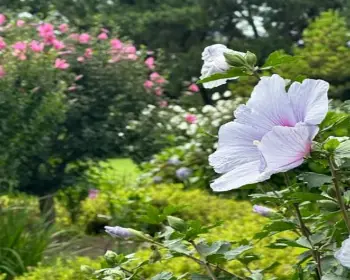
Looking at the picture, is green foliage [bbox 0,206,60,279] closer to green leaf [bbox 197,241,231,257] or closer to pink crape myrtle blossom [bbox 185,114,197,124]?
green leaf [bbox 197,241,231,257]

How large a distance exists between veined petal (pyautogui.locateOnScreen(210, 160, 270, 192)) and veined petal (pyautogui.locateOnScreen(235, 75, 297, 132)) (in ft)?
0.15

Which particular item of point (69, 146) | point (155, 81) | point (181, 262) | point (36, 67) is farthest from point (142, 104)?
point (181, 262)

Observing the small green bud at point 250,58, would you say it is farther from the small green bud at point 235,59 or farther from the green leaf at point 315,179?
the green leaf at point 315,179

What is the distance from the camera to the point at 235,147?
96 cm

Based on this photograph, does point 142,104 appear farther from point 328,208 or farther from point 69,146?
point 328,208

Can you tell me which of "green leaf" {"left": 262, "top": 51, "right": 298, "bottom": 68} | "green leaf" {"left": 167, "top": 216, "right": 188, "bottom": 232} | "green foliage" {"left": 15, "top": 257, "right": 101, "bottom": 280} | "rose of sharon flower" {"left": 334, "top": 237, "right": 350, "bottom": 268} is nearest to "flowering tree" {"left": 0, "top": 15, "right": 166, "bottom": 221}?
"green foliage" {"left": 15, "top": 257, "right": 101, "bottom": 280}

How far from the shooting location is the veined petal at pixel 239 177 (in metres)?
0.91

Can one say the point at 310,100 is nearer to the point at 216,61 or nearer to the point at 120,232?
the point at 216,61

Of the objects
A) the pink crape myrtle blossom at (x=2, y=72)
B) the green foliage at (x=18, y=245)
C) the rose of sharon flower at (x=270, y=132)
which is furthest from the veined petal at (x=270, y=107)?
the pink crape myrtle blossom at (x=2, y=72)

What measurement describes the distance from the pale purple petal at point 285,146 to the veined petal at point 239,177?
0.04 meters

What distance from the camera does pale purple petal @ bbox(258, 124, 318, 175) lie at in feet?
2.82

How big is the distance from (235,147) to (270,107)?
73 millimetres

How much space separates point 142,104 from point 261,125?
7090mm

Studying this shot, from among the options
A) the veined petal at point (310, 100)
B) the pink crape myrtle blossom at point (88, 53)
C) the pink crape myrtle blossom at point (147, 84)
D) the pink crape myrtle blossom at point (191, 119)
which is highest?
the veined petal at point (310, 100)
